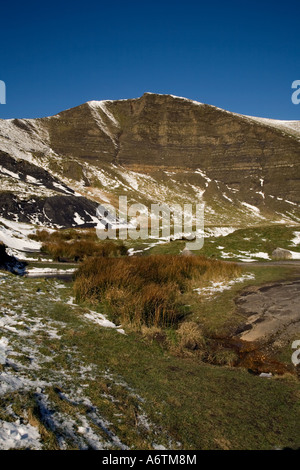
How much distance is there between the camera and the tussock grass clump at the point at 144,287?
28.2 feet

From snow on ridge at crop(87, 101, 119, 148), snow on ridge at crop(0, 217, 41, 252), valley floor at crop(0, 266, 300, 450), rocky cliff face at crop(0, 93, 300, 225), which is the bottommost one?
valley floor at crop(0, 266, 300, 450)

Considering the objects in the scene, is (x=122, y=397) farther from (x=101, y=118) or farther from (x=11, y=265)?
(x=101, y=118)

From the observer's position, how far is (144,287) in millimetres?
9992

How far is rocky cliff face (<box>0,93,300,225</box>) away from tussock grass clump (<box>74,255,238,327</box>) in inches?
2385

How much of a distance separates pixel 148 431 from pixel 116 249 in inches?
814

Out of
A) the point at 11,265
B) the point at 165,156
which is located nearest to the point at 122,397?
the point at 11,265

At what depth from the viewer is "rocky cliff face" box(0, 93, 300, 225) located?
9294cm

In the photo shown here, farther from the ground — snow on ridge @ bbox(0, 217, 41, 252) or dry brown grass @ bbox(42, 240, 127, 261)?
snow on ridge @ bbox(0, 217, 41, 252)

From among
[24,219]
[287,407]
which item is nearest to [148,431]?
[287,407]

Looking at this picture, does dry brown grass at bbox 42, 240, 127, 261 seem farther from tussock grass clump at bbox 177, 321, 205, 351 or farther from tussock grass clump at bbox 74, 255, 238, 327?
tussock grass clump at bbox 177, 321, 205, 351

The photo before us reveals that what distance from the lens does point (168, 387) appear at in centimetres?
494

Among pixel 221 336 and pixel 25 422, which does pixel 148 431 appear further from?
pixel 221 336

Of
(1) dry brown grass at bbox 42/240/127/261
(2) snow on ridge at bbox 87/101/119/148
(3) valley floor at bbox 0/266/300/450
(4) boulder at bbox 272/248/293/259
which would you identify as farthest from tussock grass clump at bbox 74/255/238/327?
(2) snow on ridge at bbox 87/101/119/148

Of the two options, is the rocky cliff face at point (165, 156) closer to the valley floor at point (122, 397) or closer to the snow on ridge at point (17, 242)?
the snow on ridge at point (17, 242)
